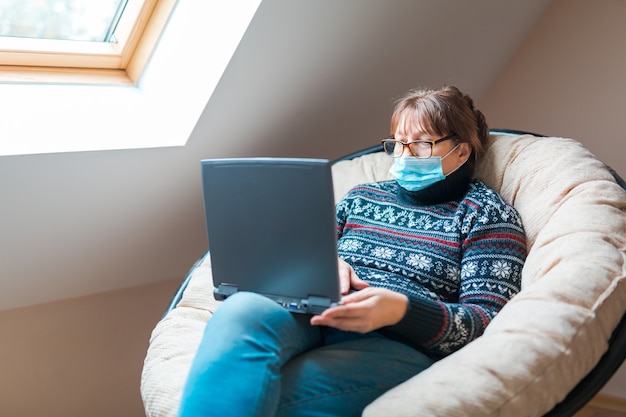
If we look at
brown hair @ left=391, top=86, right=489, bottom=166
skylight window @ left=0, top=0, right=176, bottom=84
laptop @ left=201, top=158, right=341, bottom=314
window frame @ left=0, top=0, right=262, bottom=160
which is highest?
skylight window @ left=0, top=0, right=176, bottom=84

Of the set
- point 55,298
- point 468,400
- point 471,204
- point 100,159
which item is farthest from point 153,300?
point 468,400

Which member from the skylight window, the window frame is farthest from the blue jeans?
the skylight window

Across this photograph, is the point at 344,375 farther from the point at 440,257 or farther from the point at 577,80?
the point at 577,80

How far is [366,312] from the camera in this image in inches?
46.3

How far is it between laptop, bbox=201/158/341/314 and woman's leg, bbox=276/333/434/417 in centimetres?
10

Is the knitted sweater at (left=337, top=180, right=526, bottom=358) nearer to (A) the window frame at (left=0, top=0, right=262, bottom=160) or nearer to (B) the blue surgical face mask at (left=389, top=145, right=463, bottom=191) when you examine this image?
(B) the blue surgical face mask at (left=389, top=145, right=463, bottom=191)

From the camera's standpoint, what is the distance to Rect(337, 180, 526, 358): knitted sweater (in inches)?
51.1

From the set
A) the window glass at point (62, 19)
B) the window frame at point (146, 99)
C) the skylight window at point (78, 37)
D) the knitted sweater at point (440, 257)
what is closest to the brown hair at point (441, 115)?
the knitted sweater at point (440, 257)

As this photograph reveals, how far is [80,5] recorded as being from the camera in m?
1.79

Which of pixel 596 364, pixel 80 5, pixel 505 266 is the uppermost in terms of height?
pixel 80 5

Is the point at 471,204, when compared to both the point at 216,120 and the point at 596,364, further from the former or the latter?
the point at 216,120

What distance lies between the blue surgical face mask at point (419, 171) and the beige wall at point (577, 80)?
2.75ft

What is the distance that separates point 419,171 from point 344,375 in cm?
58

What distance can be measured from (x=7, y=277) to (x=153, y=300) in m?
→ 0.55
